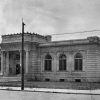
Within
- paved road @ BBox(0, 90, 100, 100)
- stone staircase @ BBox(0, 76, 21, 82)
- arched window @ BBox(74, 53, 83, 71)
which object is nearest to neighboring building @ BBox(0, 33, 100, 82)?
arched window @ BBox(74, 53, 83, 71)

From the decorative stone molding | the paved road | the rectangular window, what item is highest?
the decorative stone molding

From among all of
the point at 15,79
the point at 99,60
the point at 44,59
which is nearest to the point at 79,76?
the point at 99,60

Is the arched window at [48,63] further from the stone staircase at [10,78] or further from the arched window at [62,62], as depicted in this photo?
the stone staircase at [10,78]

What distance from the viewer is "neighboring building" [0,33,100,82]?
133 ft

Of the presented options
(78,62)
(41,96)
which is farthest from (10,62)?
(41,96)

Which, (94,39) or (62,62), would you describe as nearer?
(94,39)

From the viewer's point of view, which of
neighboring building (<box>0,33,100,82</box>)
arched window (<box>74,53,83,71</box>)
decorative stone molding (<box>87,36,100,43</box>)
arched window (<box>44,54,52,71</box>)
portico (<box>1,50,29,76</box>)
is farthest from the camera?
portico (<box>1,50,29,76</box>)

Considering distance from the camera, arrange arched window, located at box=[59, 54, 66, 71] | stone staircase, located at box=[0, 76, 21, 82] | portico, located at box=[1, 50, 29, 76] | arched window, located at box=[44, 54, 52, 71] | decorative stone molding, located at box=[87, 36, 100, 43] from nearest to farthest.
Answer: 1. decorative stone molding, located at box=[87, 36, 100, 43]
2. arched window, located at box=[59, 54, 66, 71]
3. stone staircase, located at box=[0, 76, 21, 82]
4. arched window, located at box=[44, 54, 52, 71]
5. portico, located at box=[1, 50, 29, 76]

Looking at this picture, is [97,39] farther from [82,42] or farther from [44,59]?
[44,59]

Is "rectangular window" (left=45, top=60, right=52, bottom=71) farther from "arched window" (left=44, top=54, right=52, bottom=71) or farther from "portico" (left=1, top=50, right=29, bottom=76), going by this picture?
"portico" (left=1, top=50, right=29, bottom=76)

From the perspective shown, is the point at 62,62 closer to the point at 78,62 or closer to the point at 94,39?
the point at 78,62

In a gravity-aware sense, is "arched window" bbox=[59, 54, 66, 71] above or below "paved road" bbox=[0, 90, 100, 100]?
above

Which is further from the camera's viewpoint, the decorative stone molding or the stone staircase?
the stone staircase

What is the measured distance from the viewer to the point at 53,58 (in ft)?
147
